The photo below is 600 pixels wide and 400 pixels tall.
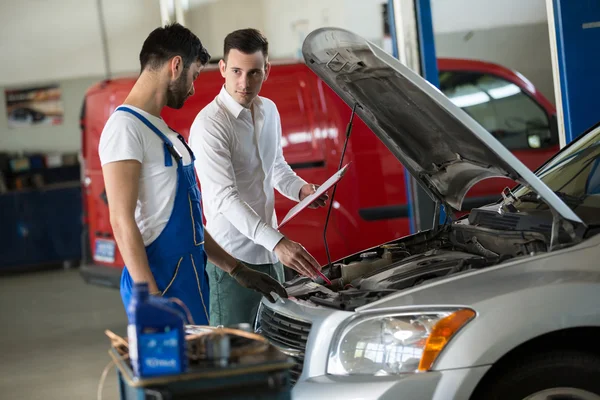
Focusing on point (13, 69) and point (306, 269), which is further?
point (13, 69)

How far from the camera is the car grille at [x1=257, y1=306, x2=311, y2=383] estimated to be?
2732 mm

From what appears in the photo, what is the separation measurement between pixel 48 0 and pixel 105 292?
5.32 metres

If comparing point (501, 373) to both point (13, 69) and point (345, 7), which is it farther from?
point (13, 69)

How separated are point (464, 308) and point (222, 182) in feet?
4.26

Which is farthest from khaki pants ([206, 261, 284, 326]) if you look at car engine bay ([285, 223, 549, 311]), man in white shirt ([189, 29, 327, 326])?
car engine bay ([285, 223, 549, 311])

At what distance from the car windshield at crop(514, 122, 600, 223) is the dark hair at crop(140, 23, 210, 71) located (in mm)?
1426

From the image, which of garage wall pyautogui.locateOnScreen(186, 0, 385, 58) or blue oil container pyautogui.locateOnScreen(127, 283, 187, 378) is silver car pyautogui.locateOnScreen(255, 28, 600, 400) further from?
garage wall pyautogui.locateOnScreen(186, 0, 385, 58)

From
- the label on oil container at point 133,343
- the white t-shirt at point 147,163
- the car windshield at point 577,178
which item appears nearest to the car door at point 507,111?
the car windshield at point 577,178

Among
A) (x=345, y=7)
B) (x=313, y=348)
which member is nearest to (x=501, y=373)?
(x=313, y=348)

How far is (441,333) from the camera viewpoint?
2.49 meters

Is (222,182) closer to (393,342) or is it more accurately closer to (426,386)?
(393,342)

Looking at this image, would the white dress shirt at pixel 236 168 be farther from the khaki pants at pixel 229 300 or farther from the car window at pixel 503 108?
the car window at pixel 503 108

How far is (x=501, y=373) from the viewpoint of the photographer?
253 centimetres

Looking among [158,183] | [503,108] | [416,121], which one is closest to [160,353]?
[158,183]
